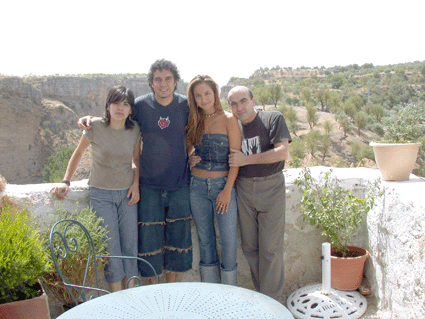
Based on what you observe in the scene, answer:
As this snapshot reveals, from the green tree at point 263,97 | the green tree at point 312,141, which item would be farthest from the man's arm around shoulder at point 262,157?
the green tree at point 263,97

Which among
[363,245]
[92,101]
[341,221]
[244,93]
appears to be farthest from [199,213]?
[92,101]

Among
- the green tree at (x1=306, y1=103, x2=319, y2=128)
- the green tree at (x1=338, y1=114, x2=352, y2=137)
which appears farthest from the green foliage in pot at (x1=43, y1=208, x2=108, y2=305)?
the green tree at (x1=306, y1=103, x2=319, y2=128)

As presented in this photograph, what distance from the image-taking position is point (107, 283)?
233cm

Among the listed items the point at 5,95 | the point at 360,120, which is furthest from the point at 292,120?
the point at 5,95

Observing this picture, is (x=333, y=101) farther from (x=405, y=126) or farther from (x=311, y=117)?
(x=405, y=126)

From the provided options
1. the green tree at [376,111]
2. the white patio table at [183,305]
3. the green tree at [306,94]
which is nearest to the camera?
the white patio table at [183,305]

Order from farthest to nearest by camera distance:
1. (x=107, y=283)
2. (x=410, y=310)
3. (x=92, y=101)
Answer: (x=92, y=101), (x=107, y=283), (x=410, y=310)

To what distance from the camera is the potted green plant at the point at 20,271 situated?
140 centimetres

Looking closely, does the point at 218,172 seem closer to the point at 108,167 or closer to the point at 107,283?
the point at 108,167

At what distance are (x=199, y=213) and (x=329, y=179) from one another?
0.96 m

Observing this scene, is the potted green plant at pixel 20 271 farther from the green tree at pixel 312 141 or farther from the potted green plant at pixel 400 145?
the green tree at pixel 312 141

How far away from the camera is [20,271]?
1425mm

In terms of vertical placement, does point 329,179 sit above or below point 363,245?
above

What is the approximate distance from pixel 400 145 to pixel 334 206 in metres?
0.57
